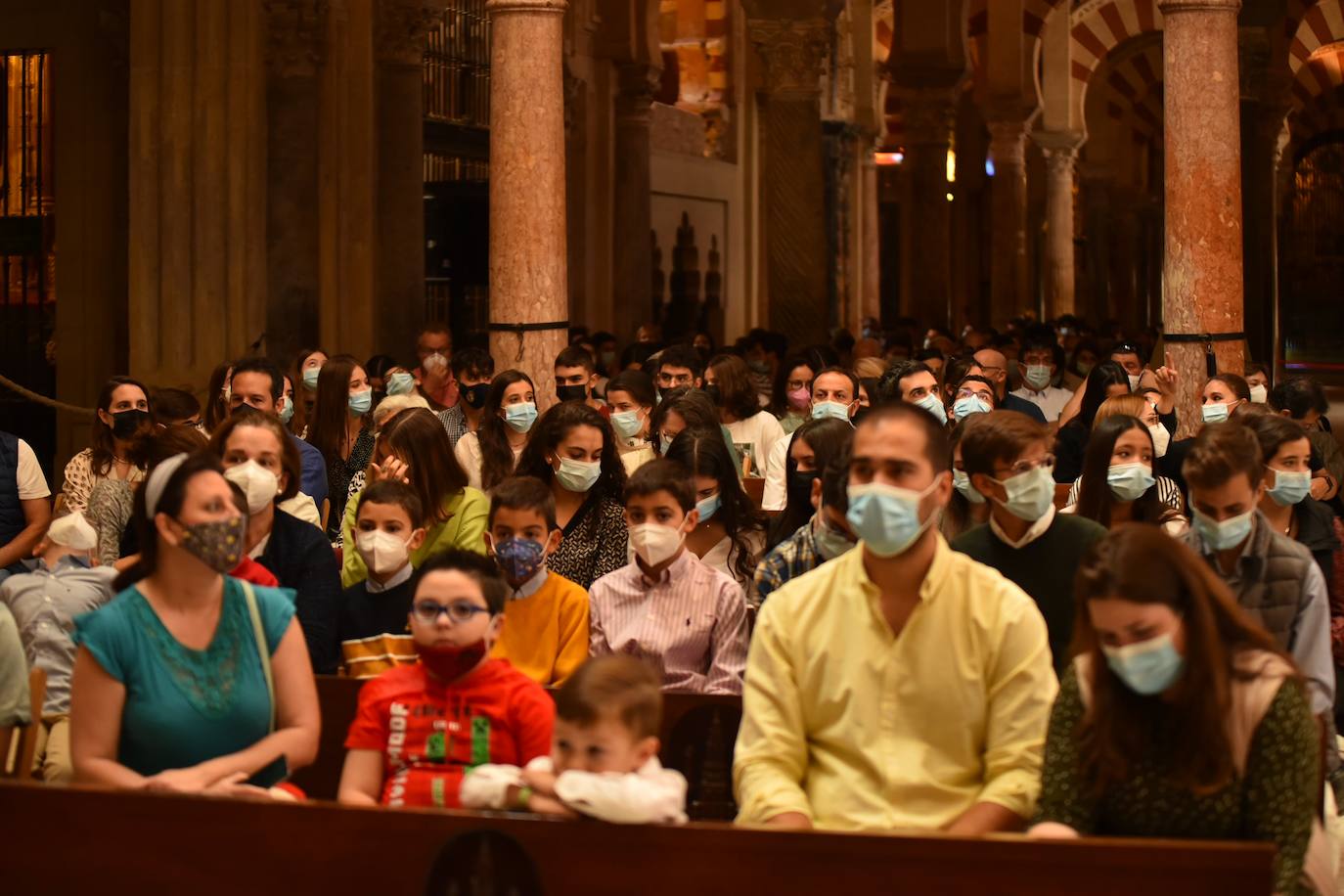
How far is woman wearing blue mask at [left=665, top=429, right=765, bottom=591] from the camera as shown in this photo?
22.3 feet

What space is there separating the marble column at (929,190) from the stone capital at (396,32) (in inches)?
361

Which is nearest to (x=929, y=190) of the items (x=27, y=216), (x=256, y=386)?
(x=27, y=216)

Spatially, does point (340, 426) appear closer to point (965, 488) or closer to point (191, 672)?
point (965, 488)

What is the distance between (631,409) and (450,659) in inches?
202

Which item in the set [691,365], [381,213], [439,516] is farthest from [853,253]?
[439,516]

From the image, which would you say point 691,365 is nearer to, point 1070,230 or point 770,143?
point 770,143

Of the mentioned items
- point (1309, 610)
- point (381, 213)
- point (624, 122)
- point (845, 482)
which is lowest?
point (1309, 610)

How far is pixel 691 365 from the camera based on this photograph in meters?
11.3

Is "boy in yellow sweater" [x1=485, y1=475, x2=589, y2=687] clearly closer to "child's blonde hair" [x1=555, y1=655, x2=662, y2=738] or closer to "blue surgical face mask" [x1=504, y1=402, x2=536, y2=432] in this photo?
"child's blonde hair" [x1=555, y1=655, x2=662, y2=738]

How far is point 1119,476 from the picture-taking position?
6625 millimetres

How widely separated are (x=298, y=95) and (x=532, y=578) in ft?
29.0

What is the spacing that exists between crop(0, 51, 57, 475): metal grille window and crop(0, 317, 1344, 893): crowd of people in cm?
816

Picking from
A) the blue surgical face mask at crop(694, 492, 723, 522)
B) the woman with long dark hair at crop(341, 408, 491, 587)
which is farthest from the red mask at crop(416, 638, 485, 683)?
the blue surgical face mask at crop(694, 492, 723, 522)

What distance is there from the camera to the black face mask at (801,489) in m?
6.47
